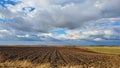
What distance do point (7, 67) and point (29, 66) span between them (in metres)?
2.49

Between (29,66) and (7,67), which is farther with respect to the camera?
(29,66)

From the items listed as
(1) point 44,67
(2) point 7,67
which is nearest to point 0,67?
(2) point 7,67

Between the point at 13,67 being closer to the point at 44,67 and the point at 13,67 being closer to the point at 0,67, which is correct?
the point at 0,67

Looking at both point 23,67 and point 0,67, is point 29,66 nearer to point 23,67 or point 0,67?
point 23,67

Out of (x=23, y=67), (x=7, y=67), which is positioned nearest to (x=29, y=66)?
(x=23, y=67)

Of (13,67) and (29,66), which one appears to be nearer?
(13,67)

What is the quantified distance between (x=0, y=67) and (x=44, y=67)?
3.90 meters

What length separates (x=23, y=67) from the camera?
71.2 feet

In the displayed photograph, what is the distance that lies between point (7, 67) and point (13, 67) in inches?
21.6

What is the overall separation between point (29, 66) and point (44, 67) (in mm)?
2236

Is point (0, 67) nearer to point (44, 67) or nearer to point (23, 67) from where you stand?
point (23, 67)

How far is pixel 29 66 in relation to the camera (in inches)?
886

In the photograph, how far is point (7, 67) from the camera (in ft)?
68.0

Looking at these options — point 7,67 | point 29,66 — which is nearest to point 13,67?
point 7,67
